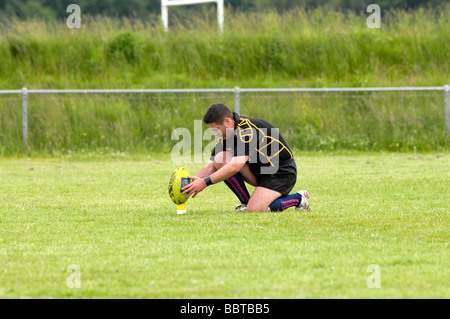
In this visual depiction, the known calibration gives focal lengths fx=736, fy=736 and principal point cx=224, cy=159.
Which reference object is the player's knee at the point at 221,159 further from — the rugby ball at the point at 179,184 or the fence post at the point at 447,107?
the fence post at the point at 447,107

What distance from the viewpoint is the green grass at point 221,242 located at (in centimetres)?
517

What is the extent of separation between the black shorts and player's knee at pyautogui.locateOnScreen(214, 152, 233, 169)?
47 cm

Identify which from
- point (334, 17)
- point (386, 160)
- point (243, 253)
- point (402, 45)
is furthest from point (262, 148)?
point (334, 17)

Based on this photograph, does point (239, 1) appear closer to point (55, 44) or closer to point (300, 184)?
point (55, 44)

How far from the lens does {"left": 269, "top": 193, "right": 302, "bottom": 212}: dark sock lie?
28.9 ft

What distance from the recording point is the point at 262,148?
8.61m

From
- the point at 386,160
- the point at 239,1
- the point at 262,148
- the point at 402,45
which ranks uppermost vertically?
the point at 239,1

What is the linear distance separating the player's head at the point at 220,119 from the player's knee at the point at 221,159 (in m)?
0.35

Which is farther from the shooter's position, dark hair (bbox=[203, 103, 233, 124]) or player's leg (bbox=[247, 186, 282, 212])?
player's leg (bbox=[247, 186, 282, 212])

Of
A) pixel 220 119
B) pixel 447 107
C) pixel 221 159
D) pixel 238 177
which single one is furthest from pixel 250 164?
pixel 447 107

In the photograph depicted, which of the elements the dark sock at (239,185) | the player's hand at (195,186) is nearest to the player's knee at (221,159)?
the dark sock at (239,185)

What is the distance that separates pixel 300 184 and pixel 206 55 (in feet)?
37.6

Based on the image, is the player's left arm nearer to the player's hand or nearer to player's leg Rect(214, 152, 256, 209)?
the player's hand

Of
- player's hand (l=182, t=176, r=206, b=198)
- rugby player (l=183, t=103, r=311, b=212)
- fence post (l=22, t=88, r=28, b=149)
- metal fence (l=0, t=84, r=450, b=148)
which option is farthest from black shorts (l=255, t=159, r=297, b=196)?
fence post (l=22, t=88, r=28, b=149)
